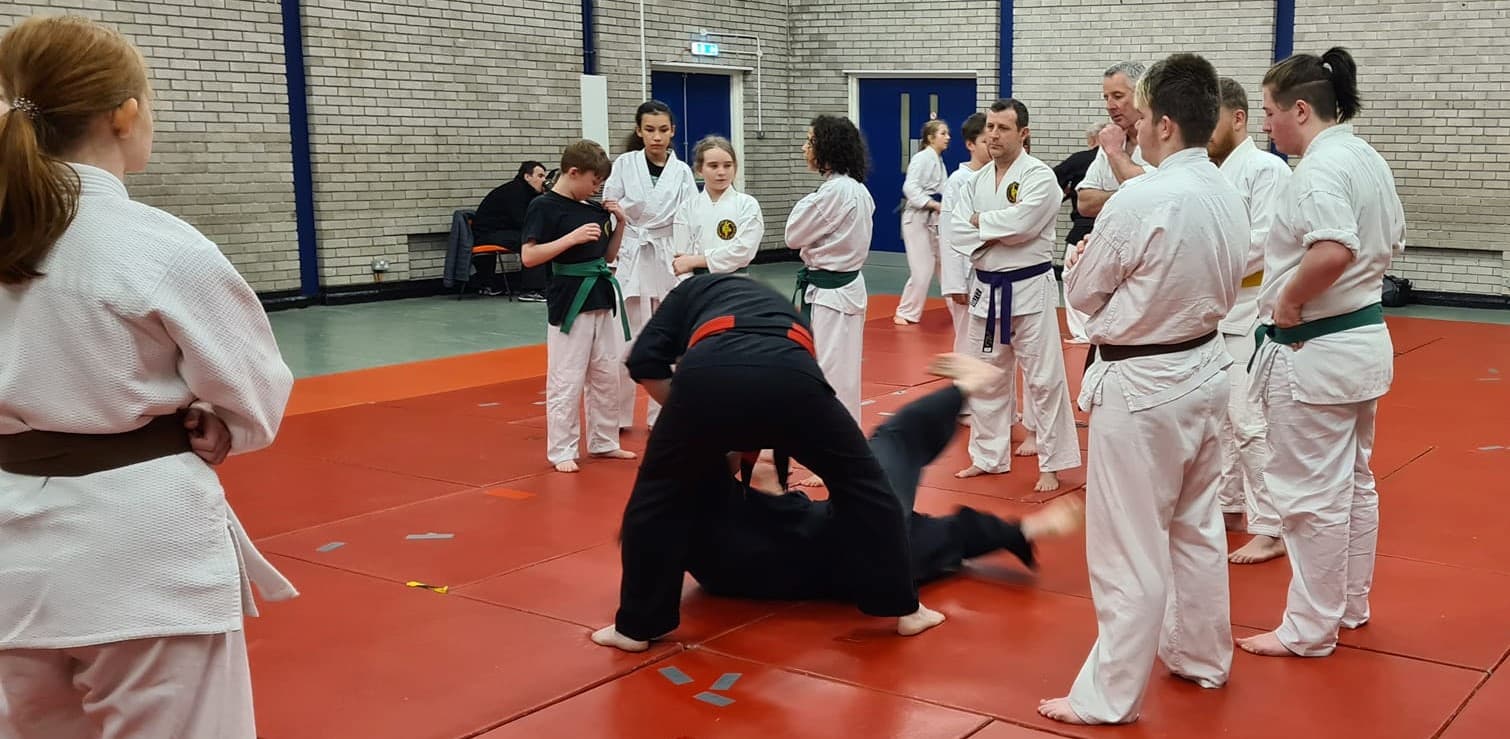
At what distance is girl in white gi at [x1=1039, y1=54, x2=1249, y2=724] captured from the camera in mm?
3113

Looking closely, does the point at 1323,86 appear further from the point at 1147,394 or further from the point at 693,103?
the point at 693,103

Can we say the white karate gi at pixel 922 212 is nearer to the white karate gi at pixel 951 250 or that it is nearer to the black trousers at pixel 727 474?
the white karate gi at pixel 951 250

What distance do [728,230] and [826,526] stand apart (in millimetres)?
2513

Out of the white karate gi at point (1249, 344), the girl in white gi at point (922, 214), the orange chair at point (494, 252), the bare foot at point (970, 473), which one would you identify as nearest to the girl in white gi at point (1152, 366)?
the white karate gi at point (1249, 344)

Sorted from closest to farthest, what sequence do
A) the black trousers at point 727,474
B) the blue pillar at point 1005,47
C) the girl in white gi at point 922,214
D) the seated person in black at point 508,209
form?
the black trousers at point 727,474 < the girl in white gi at point 922,214 < the seated person in black at point 508,209 < the blue pillar at point 1005,47

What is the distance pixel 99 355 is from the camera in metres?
1.95

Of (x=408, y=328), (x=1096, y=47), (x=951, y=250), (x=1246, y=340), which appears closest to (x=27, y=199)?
(x=1246, y=340)

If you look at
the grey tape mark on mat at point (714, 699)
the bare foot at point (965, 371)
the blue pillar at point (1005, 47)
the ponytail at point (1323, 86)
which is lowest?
the grey tape mark on mat at point (714, 699)

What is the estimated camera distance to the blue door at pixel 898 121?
15367 millimetres

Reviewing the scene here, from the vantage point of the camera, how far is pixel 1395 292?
11703 millimetres

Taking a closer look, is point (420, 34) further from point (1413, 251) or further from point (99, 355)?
point (99, 355)

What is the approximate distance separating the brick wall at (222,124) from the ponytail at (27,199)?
29.5 feet

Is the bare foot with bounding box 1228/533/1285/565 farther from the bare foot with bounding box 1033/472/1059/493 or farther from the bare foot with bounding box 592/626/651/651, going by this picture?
the bare foot with bounding box 592/626/651/651

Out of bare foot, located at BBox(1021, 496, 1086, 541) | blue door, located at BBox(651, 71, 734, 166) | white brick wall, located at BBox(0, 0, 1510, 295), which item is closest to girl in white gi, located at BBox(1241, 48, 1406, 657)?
bare foot, located at BBox(1021, 496, 1086, 541)
